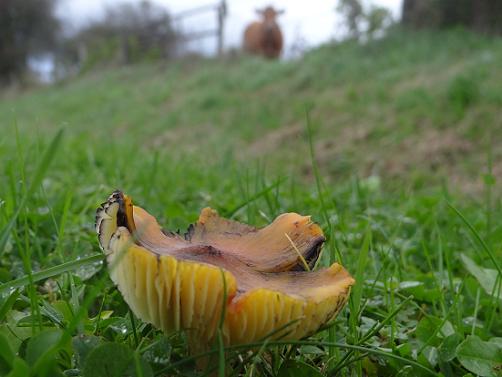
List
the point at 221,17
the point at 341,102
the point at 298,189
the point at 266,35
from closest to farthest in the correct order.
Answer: the point at 298,189, the point at 341,102, the point at 266,35, the point at 221,17

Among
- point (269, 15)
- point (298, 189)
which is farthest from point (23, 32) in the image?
point (298, 189)

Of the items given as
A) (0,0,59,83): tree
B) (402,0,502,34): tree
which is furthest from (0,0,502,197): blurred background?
(0,0,59,83): tree

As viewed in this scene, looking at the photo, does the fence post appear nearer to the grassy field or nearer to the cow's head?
the grassy field

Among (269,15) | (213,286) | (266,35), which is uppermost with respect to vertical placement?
(269,15)

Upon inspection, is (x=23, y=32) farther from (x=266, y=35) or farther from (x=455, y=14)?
(x=455, y=14)

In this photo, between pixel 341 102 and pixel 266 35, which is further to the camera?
pixel 266 35

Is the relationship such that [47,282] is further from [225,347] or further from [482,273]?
[482,273]
